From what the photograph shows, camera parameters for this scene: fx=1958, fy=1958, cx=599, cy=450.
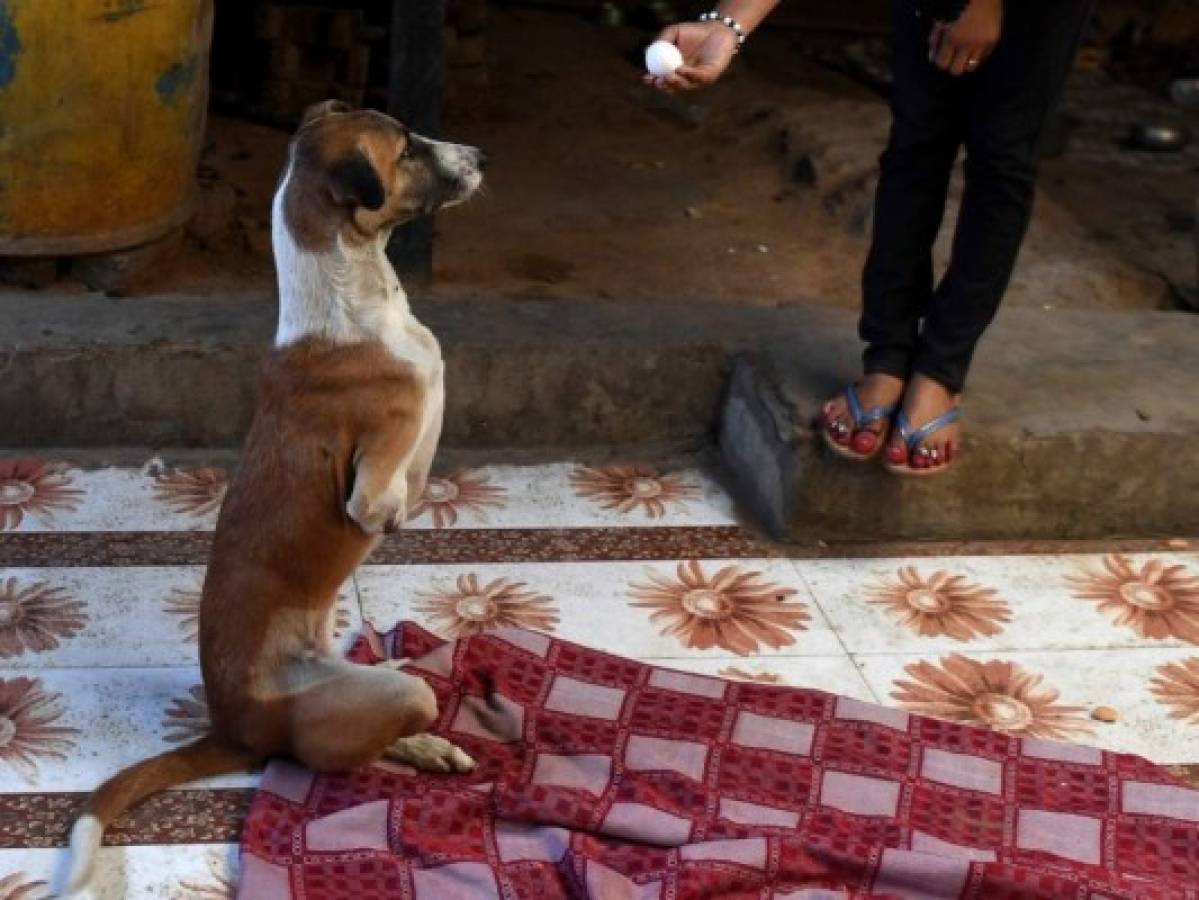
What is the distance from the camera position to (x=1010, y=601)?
3.98 m

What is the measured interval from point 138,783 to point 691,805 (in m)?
0.88

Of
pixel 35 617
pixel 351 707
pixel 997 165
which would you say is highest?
pixel 997 165

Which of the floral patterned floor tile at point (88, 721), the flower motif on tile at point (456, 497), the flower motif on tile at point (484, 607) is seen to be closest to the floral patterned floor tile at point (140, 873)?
the floral patterned floor tile at point (88, 721)

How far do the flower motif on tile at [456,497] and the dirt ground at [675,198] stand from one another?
3.05 feet

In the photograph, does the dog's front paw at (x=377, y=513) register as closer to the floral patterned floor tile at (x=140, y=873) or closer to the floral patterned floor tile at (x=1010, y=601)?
the floral patterned floor tile at (x=140, y=873)

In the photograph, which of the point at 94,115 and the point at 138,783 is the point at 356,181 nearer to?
the point at 138,783

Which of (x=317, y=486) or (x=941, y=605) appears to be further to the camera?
(x=941, y=605)

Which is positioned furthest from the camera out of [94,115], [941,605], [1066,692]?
[94,115]

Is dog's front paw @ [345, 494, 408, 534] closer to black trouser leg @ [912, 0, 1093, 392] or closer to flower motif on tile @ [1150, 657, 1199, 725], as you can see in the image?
black trouser leg @ [912, 0, 1093, 392]

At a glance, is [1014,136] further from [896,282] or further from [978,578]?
[978,578]

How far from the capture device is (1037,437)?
13.6ft

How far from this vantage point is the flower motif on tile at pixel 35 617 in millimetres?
3523

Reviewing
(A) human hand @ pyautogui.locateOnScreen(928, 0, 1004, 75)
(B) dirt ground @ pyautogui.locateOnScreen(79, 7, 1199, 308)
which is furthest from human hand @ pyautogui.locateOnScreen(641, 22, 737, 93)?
(B) dirt ground @ pyautogui.locateOnScreen(79, 7, 1199, 308)

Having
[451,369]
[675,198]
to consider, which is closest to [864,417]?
[451,369]
